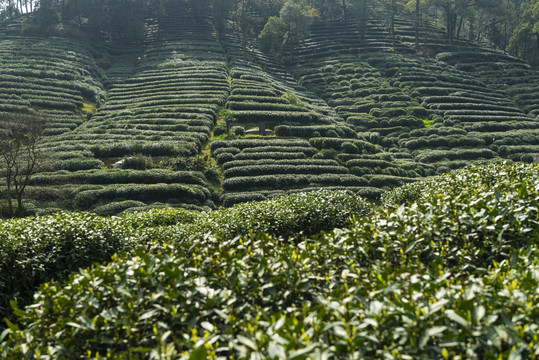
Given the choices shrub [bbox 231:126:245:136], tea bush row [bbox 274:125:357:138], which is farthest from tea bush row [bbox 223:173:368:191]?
tea bush row [bbox 274:125:357:138]

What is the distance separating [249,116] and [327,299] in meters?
50.0

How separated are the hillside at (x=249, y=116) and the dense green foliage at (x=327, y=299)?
90.3 feet

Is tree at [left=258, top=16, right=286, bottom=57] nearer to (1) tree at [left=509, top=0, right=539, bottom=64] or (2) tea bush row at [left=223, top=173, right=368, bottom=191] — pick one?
(1) tree at [left=509, top=0, right=539, bottom=64]

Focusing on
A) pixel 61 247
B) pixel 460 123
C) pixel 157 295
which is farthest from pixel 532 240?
pixel 460 123

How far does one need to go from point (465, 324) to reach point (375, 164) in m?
41.2

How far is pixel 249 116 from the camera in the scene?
5353cm

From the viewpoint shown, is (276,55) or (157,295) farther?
(276,55)

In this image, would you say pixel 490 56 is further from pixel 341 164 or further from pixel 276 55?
pixel 341 164

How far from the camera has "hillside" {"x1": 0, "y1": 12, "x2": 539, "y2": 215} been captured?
123 ft

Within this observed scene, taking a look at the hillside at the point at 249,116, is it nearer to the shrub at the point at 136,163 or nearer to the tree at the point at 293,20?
the shrub at the point at 136,163

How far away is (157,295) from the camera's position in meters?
4.90

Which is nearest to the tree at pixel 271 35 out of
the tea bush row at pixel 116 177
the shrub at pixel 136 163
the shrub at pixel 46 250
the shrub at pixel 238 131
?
the shrub at pixel 238 131

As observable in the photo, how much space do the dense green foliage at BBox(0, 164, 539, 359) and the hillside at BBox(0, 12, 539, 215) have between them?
27534 mm

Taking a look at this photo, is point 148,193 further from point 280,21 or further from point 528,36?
point 528,36
